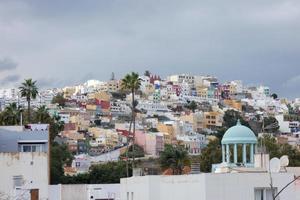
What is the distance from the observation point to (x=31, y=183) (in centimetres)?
6506

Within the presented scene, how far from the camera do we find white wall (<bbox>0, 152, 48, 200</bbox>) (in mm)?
64062

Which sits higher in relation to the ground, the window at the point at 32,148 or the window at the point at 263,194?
the window at the point at 32,148

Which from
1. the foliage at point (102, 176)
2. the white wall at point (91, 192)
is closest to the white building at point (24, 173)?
the white wall at point (91, 192)

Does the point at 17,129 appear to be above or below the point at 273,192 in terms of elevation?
above

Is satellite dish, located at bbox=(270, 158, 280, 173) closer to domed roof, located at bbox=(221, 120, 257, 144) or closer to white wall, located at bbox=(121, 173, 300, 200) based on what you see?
white wall, located at bbox=(121, 173, 300, 200)

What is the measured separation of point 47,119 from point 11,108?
9037mm

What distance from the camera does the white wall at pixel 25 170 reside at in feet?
210

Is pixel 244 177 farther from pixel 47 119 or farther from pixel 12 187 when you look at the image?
pixel 47 119

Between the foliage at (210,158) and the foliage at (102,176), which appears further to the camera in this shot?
the foliage at (210,158)

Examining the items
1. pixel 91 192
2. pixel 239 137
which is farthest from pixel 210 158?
pixel 239 137

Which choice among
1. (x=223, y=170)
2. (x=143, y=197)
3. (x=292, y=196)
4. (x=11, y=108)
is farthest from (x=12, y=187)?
(x=11, y=108)

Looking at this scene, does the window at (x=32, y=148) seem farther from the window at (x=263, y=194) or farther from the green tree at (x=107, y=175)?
the green tree at (x=107, y=175)

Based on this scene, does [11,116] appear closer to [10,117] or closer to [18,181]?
[10,117]

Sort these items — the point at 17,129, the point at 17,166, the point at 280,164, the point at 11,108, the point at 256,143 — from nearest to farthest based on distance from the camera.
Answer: the point at 280,164
the point at 256,143
the point at 17,166
the point at 17,129
the point at 11,108
